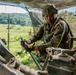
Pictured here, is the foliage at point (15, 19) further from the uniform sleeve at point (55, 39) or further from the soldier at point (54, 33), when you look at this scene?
the uniform sleeve at point (55, 39)

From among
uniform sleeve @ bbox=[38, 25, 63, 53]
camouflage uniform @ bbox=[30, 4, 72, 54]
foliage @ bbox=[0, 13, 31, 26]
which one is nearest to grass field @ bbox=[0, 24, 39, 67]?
foliage @ bbox=[0, 13, 31, 26]

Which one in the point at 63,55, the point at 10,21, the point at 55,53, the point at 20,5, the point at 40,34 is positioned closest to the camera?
the point at 63,55

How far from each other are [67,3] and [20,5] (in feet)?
5.53

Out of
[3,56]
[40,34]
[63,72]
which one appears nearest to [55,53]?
[63,72]

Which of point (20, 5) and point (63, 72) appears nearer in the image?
point (63, 72)

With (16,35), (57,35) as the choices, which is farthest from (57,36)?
(16,35)

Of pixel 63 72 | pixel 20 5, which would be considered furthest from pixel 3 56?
pixel 20 5

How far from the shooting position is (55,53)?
2562mm

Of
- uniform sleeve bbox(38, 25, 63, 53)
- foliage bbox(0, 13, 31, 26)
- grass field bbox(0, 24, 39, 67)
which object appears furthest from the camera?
grass field bbox(0, 24, 39, 67)

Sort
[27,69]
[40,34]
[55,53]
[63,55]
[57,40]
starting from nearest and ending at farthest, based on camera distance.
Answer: [27,69] < [63,55] < [55,53] < [57,40] < [40,34]

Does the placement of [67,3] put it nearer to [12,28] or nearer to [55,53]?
[12,28]

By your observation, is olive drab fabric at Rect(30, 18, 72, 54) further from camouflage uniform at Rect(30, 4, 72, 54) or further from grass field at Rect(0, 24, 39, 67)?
grass field at Rect(0, 24, 39, 67)

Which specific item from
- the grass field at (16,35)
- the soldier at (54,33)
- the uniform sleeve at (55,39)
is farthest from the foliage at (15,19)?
the uniform sleeve at (55,39)

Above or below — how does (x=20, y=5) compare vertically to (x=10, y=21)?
above
